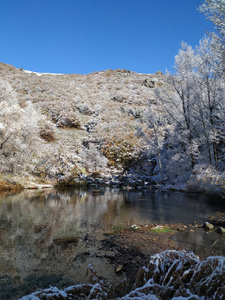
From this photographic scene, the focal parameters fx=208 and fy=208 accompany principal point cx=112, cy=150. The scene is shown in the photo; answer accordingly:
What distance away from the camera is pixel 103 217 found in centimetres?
1245

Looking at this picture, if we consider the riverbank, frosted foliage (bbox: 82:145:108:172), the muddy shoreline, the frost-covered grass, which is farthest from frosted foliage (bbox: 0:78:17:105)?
the riverbank

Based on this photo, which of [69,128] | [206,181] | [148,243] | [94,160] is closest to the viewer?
[148,243]

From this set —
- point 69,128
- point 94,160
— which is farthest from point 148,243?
point 69,128

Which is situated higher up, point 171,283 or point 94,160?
point 94,160

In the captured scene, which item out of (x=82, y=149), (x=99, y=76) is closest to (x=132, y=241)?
(x=82, y=149)

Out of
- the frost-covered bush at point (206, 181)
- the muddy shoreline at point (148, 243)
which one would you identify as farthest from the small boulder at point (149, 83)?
the muddy shoreline at point (148, 243)

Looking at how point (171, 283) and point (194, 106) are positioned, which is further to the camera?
point (194, 106)

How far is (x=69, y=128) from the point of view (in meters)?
47.2

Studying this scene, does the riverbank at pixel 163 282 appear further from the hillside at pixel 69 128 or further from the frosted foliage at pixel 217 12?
the hillside at pixel 69 128

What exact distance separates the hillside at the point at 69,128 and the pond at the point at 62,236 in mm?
13666

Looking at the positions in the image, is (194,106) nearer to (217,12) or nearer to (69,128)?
(217,12)

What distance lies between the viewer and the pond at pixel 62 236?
18.1ft

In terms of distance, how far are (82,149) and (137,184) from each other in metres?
13.0

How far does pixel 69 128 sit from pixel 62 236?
3995 centimetres
